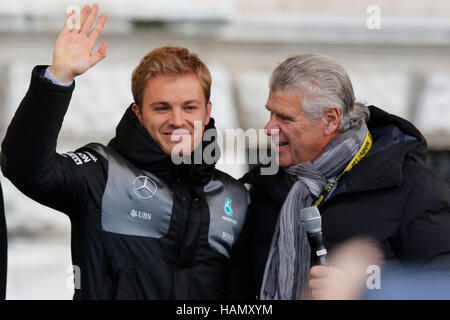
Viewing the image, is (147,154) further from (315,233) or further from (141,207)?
(315,233)

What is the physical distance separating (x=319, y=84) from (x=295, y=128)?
0.63 ft

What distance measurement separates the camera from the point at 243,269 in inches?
122

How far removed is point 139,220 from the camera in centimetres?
283

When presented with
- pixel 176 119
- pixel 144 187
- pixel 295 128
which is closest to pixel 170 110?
pixel 176 119

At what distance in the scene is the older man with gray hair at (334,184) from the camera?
2.80 m

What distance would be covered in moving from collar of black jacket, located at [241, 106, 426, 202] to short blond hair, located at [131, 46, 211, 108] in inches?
17.3

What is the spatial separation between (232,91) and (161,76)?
17.1ft

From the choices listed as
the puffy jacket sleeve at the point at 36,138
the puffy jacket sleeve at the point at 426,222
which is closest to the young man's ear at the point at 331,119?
the puffy jacket sleeve at the point at 426,222

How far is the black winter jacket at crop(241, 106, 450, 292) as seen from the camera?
2.75 meters

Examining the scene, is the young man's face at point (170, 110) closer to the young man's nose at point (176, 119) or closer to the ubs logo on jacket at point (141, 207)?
the young man's nose at point (176, 119)

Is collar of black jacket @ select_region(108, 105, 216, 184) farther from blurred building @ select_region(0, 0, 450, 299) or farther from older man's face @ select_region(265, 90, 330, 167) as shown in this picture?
blurred building @ select_region(0, 0, 450, 299)
